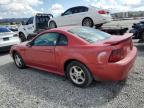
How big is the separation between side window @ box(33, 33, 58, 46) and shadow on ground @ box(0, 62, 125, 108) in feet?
3.11

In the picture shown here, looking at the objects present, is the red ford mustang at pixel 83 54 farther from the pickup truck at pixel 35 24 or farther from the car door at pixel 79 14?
the pickup truck at pixel 35 24

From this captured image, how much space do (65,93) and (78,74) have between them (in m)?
0.54

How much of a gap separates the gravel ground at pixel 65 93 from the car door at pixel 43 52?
399 mm

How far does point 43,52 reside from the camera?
502 centimetres

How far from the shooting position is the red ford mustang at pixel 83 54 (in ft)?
12.3

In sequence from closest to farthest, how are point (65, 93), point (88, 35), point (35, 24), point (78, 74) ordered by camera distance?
point (65, 93) → point (78, 74) → point (88, 35) → point (35, 24)

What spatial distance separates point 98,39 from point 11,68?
3.54 meters

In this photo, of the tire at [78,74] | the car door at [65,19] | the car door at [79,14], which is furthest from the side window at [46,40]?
the car door at [65,19]

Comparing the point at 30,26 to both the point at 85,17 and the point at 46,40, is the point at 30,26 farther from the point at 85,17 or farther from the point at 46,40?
the point at 46,40

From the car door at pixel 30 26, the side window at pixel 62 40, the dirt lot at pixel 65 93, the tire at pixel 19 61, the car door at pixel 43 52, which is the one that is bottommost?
the dirt lot at pixel 65 93

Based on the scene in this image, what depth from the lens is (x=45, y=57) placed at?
5000 millimetres

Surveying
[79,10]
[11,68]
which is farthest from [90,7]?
[11,68]

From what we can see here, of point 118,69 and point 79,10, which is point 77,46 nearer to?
point 118,69

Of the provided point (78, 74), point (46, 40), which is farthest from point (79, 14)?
point (78, 74)
